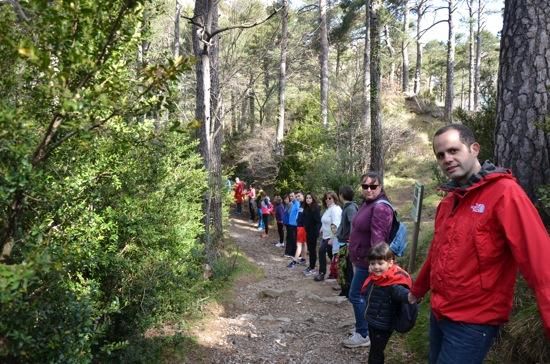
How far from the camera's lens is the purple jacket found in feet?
13.5

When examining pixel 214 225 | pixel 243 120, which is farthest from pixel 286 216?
pixel 243 120

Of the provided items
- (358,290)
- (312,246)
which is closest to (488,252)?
(358,290)

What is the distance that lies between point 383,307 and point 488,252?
152cm

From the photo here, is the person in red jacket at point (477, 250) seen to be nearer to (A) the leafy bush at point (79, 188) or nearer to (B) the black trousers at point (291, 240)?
(A) the leafy bush at point (79, 188)

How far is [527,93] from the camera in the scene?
13.3ft

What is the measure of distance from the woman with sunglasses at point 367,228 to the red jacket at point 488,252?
1.73 metres

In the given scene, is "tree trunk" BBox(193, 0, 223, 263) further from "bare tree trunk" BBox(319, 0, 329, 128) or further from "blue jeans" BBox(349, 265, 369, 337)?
"bare tree trunk" BBox(319, 0, 329, 128)

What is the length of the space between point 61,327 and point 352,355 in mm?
3302

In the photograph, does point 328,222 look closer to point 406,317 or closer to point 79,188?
point 406,317

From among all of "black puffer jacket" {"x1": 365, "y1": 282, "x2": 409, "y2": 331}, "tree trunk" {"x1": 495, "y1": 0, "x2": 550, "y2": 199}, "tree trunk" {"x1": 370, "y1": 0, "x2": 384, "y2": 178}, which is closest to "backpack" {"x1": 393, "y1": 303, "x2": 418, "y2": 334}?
"black puffer jacket" {"x1": 365, "y1": 282, "x2": 409, "y2": 331}

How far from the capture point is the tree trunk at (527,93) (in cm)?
399

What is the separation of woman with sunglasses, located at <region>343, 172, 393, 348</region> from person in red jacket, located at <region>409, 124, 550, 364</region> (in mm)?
1683

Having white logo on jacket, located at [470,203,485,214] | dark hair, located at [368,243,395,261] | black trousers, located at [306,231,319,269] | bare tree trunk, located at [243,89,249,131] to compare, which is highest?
bare tree trunk, located at [243,89,249,131]

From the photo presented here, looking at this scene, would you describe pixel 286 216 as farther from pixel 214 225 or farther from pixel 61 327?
pixel 61 327
